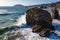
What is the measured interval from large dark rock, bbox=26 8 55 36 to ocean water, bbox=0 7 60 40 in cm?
12

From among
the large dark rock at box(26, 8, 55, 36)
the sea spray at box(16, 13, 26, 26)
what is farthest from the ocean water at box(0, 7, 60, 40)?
the large dark rock at box(26, 8, 55, 36)

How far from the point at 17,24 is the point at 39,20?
0.69 m

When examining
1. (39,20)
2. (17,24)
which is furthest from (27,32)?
(39,20)

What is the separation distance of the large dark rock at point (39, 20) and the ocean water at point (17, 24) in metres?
0.12

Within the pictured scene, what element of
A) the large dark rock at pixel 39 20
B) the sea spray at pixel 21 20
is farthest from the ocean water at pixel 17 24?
the large dark rock at pixel 39 20

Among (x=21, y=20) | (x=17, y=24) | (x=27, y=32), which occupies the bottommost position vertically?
(x=27, y=32)

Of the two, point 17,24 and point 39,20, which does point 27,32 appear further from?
point 39,20

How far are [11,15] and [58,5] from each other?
1504mm

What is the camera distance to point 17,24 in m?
4.34

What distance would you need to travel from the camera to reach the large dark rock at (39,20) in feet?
13.6

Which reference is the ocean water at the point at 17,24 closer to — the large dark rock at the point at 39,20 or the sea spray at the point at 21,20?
the sea spray at the point at 21,20

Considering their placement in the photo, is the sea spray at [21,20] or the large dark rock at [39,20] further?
the sea spray at [21,20]

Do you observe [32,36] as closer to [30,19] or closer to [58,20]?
[30,19]

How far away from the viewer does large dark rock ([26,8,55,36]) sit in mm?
4152
